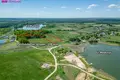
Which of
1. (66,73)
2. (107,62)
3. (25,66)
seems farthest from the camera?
(107,62)

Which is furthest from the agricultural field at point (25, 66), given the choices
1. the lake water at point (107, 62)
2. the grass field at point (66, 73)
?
the lake water at point (107, 62)

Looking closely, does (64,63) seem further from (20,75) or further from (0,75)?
(0,75)

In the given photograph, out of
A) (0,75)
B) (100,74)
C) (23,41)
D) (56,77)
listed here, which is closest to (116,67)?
(100,74)

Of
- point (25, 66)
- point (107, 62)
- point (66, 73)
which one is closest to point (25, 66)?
point (25, 66)

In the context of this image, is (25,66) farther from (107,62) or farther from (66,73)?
(107,62)

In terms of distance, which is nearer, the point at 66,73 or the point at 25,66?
the point at 66,73

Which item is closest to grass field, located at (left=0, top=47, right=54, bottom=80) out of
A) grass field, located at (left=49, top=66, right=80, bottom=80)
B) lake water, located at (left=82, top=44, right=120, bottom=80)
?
grass field, located at (left=49, top=66, right=80, bottom=80)

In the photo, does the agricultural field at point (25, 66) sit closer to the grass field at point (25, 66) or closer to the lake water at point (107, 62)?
the grass field at point (25, 66)

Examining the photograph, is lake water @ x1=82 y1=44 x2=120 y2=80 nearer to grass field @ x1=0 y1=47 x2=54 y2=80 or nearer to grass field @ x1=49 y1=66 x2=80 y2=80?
grass field @ x1=49 y1=66 x2=80 y2=80

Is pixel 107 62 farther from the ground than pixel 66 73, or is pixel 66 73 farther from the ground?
pixel 107 62

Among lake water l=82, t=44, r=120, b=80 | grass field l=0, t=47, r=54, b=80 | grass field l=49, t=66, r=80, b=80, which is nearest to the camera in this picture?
grass field l=0, t=47, r=54, b=80

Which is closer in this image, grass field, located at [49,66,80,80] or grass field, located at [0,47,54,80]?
grass field, located at [0,47,54,80]
